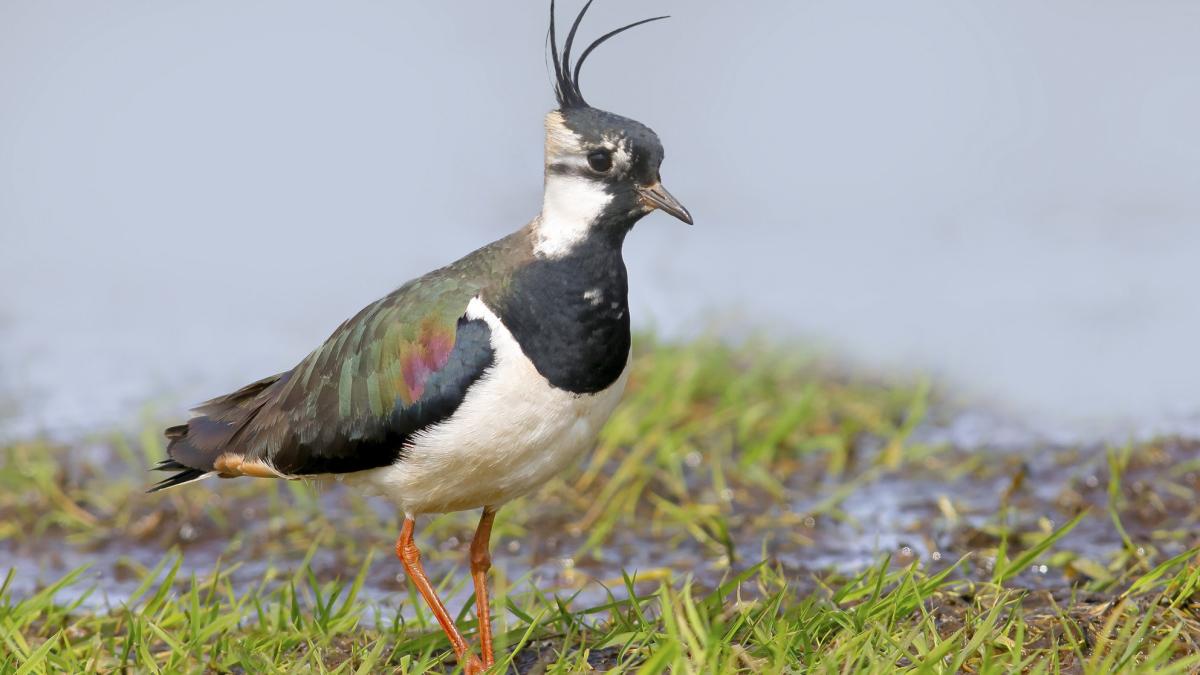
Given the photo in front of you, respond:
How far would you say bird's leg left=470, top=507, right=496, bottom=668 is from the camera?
4816mm

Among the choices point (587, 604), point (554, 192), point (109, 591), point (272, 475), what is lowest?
point (587, 604)

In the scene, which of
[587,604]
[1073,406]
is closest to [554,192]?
[587,604]

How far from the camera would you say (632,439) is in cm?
757

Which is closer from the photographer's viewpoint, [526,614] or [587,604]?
[526,614]

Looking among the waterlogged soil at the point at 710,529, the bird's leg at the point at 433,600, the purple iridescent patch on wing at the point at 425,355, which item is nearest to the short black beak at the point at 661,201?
the purple iridescent patch on wing at the point at 425,355

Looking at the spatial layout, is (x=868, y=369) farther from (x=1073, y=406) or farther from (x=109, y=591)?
(x=109, y=591)

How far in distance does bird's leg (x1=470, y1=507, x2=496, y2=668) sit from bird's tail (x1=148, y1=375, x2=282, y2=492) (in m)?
0.86

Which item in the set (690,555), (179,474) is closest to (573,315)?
(179,474)

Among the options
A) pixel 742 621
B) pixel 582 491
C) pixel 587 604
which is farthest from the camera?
pixel 582 491

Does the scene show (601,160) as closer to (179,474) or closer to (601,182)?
(601,182)

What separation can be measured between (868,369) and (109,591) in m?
4.49

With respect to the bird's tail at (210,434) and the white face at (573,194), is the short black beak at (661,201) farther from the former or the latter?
the bird's tail at (210,434)

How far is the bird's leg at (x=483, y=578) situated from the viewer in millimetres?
4816

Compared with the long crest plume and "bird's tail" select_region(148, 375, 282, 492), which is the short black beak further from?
"bird's tail" select_region(148, 375, 282, 492)
